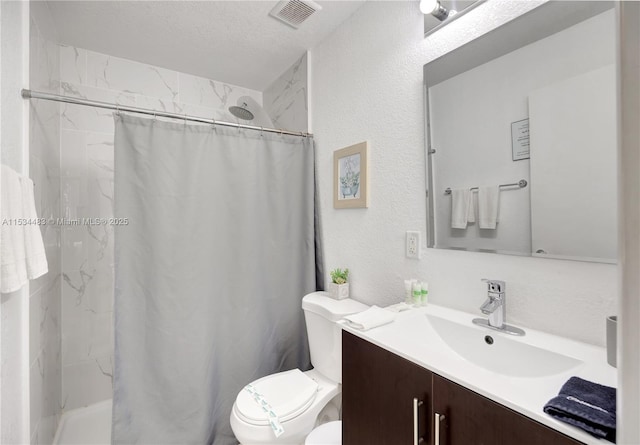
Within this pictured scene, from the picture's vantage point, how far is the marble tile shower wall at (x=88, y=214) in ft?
6.48

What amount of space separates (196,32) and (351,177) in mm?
1370

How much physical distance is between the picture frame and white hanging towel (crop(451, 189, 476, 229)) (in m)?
0.49

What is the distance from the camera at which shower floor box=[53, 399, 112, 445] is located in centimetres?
179

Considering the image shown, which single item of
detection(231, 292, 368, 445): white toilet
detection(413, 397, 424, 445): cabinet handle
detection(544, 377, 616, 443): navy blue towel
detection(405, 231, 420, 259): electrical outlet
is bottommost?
detection(231, 292, 368, 445): white toilet

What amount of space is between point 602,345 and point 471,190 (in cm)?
62

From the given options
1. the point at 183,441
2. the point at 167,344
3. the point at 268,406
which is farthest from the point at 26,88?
the point at 183,441

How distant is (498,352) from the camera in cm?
93

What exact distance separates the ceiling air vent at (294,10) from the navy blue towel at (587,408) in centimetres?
192

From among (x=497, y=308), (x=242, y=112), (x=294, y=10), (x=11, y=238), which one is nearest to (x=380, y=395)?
(x=497, y=308)

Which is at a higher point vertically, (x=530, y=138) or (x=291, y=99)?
(x=291, y=99)

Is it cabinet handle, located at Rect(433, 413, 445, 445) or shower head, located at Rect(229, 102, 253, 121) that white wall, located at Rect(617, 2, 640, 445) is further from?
shower head, located at Rect(229, 102, 253, 121)

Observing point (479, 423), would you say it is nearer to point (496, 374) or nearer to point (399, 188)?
point (496, 374)

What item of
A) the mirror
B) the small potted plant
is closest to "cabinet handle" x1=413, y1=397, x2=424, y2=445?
the mirror

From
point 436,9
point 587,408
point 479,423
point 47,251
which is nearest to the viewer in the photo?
point 587,408
